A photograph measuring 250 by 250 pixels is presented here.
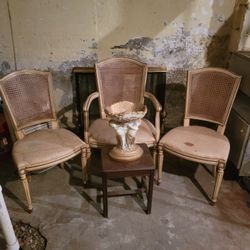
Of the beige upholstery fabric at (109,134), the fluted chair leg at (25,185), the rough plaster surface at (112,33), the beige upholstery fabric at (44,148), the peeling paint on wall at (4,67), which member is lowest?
the fluted chair leg at (25,185)

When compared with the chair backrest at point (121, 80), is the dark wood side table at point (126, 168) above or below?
below

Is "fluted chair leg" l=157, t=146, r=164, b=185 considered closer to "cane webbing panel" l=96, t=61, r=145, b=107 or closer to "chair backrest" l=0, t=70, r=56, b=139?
"cane webbing panel" l=96, t=61, r=145, b=107

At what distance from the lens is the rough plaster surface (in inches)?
91.3

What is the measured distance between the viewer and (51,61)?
2527 mm

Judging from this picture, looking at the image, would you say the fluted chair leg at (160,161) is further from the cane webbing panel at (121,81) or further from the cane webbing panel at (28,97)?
the cane webbing panel at (28,97)

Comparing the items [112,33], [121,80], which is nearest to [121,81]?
[121,80]

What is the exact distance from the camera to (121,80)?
228 cm

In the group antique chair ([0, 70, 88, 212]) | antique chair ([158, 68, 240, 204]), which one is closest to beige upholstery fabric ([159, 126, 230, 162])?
antique chair ([158, 68, 240, 204])

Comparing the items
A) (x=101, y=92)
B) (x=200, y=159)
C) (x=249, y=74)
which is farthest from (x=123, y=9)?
(x=200, y=159)

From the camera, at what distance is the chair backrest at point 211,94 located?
2049 millimetres

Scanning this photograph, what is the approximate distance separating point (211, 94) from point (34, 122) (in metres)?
1.54

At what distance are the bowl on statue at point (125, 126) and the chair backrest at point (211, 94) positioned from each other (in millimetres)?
638

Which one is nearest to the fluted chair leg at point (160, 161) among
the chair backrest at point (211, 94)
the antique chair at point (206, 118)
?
the antique chair at point (206, 118)

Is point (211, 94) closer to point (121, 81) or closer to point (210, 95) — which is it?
point (210, 95)
